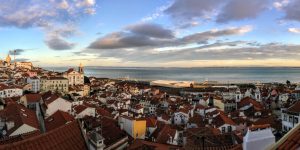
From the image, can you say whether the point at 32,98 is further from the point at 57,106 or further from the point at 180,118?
the point at 180,118

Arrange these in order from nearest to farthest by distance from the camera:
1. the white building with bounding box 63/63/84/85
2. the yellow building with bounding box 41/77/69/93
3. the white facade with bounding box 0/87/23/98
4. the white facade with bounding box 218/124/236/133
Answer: the white facade with bounding box 218/124/236/133 < the white facade with bounding box 0/87/23/98 < the yellow building with bounding box 41/77/69/93 < the white building with bounding box 63/63/84/85

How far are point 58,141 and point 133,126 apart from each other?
24.1 metres

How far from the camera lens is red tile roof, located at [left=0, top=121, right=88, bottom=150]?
8711 mm

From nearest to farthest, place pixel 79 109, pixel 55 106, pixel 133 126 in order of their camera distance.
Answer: pixel 133 126 → pixel 55 106 → pixel 79 109

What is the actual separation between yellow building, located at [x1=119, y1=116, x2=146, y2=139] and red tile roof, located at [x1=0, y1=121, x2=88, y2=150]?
75.0ft

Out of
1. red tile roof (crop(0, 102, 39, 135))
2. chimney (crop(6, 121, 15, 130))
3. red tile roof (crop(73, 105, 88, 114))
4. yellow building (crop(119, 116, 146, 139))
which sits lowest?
yellow building (crop(119, 116, 146, 139))

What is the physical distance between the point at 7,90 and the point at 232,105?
43.1m

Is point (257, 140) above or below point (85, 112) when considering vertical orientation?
above

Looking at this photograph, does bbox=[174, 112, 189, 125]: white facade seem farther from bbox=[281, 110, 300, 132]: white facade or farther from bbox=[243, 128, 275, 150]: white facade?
bbox=[243, 128, 275, 150]: white facade

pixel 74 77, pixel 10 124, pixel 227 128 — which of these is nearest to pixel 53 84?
pixel 74 77

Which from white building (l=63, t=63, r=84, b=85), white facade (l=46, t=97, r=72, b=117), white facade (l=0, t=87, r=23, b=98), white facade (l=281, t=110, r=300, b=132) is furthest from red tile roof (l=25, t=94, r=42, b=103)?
white building (l=63, t=63, r=84, b=85)

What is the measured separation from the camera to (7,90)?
65.6 metres

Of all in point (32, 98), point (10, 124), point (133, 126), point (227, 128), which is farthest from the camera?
point (32, 98)

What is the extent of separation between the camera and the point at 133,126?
3344 cm
